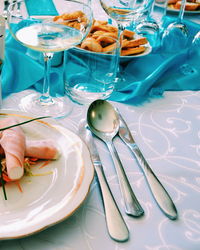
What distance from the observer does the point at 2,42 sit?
0.64m

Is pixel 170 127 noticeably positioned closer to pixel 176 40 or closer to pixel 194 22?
pixel 176 40

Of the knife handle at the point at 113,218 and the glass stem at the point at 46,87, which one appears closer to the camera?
the knife handle at the point at 113,218

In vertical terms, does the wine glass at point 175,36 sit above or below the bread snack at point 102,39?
below

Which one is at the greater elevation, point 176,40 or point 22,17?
point 22,17

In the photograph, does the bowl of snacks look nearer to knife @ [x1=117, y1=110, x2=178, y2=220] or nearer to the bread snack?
the bread snack

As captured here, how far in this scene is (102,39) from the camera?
807mm

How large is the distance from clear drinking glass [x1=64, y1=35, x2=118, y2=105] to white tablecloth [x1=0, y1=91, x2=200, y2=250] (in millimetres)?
53

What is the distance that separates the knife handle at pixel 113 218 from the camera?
454mm

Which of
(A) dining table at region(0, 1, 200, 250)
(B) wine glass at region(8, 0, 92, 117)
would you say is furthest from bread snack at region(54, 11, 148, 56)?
(A) dining table at region(0, 1, 200, 250)

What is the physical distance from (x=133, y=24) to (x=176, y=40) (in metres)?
0.16

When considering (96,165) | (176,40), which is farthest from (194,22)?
(96,165)

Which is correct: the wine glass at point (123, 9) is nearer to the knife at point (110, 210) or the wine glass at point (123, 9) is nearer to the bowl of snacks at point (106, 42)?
the bowl of snacks at point (106, 42)

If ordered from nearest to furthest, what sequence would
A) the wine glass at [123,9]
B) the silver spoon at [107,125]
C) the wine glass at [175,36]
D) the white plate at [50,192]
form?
1. the white plate at [50,192]
2. the silver spoon at [107,125]
3. the wine glass at [123,9]
4. the wine glass at [175,36]

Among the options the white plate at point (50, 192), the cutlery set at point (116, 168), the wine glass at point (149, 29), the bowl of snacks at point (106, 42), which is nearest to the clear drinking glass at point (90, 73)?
the bowl of snacks at point (106, 42)
